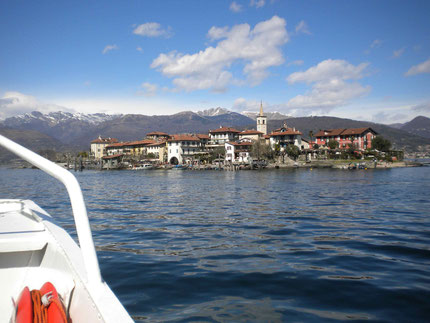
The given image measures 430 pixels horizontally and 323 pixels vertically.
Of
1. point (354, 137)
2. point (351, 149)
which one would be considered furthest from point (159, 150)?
point (354, 137)

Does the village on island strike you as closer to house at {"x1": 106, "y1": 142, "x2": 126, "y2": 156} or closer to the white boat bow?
house at {"x1": 106, "y1": 142, "x2": 126, "y2": 156}

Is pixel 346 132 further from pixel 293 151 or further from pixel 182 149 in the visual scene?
pixel 182 149

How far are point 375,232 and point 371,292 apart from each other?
20.2ft

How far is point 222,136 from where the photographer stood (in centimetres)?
12475

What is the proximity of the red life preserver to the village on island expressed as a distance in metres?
88.5

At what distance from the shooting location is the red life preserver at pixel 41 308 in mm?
3192

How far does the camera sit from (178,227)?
12.5 m

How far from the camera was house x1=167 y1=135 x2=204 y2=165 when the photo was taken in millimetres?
122062

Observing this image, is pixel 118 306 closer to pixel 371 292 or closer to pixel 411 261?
pixel 371 292

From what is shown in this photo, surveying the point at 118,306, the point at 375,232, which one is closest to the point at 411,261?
the point at 375,232

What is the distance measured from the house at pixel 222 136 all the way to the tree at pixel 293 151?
84.1ft

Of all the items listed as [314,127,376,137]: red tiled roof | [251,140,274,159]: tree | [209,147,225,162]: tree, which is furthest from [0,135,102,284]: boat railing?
[314,127,376,137]: red tiled roof

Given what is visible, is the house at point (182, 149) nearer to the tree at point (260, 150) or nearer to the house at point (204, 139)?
the house at point (204, 139)

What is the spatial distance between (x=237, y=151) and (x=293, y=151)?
1849 centimetres
